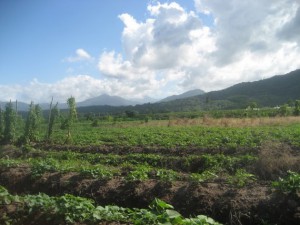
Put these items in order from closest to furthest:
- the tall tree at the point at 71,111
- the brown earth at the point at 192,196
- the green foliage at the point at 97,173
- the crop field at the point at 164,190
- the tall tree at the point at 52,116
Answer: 1. the crop field at the point at 164,190
2. the brown earth at the point at 192,196
3. the green foliage at the point at 97,173
4. the tall tree at the point at 71,111
5. the tall tree at the point at 52,116

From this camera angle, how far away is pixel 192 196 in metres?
8.35

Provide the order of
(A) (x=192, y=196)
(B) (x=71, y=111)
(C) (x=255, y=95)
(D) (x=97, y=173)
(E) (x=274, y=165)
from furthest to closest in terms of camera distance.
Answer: (C) (x=255, y=95)
(B) (x=71, y=111)
(E) (x=274, y=165)
(D) (x=97, y=173)
(A) (x=192, y=196)

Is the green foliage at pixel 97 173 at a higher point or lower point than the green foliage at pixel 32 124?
lower

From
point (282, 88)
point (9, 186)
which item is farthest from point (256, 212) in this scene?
point (282, 88)

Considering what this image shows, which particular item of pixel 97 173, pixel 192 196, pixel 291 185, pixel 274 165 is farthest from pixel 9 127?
pixel 291 185

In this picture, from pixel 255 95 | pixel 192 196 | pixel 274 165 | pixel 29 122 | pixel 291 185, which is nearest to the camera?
pixel 291 185

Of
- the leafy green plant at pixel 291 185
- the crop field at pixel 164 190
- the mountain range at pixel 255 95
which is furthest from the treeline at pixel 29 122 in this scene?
the mountain range at pixel 255 95

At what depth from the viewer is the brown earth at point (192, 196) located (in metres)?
7.15

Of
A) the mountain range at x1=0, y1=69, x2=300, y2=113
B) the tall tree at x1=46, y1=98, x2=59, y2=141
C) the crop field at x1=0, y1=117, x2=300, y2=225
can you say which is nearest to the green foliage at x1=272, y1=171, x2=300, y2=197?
the crop field at x1=0, y1=117, x2=300, y2=225

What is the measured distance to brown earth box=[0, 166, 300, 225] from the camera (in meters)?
7.15

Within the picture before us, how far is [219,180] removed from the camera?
927 cm

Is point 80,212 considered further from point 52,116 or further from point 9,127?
point 9,127

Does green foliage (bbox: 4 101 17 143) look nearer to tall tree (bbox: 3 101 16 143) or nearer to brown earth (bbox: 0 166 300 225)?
tall tree (bbox: 3 101 16 143)

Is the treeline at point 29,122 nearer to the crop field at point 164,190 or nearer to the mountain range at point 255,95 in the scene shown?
the crop field at point 164,190
